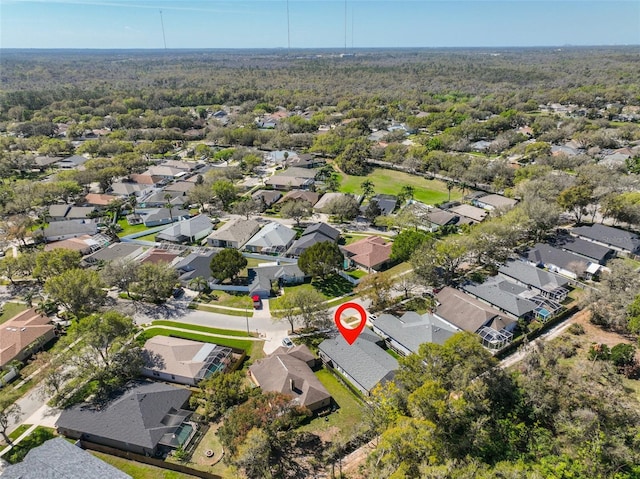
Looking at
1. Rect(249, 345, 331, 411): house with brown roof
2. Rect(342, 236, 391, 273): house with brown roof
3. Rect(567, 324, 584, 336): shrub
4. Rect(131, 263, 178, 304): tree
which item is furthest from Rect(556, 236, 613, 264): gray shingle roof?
A: Rect(131, 263, 178, 304): tree

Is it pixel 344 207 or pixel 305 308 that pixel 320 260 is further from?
pixel 344 207

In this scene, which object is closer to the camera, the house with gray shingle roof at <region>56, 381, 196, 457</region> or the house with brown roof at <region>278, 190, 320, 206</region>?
the house with gray shingle roof at <region>56, 381, 196, 457</region>

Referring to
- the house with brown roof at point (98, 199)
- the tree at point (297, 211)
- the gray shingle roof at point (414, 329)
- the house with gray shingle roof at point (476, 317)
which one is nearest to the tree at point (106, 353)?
the gray shingle roof at point (414, 329)

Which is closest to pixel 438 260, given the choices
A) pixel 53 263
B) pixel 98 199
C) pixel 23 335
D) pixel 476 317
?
pixel 476 317

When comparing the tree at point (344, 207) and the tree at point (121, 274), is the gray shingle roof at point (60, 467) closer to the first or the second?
the tree at point (121, 274)

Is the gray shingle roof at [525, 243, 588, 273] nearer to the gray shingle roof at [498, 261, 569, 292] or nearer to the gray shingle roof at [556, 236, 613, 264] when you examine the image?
the gray shingle roof at [556, 236, 613, 264]

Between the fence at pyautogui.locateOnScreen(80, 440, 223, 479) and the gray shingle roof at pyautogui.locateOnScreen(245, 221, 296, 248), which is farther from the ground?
the gray shingle roof at pyautogui.locateOnScreen(245, 221, 296, 248)

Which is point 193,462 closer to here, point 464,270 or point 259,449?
point 259,449

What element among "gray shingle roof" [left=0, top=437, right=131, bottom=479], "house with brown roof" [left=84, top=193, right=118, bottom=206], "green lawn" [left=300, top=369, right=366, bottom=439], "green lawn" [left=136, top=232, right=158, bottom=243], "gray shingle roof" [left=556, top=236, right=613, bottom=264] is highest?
"house with brown roof" [left=84, top=193, right=118, bottom=206]
